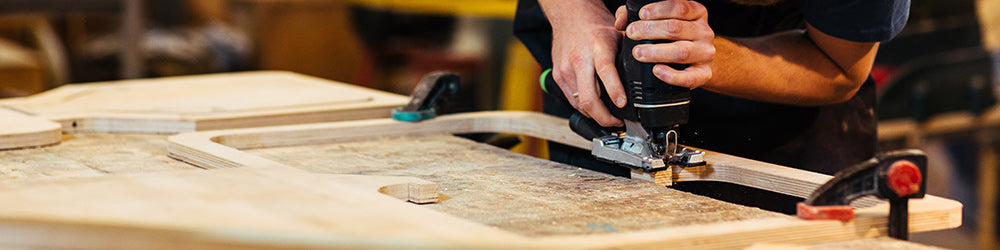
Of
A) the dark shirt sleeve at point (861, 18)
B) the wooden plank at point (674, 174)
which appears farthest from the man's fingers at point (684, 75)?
the dark shirt sleeve at point (861, 18)

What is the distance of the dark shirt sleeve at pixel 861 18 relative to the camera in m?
1.40

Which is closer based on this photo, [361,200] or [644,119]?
[361,200]

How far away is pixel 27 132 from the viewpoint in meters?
1.52

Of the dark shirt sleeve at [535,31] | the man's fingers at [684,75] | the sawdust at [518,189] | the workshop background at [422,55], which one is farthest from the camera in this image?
the workshop background at [422,55]

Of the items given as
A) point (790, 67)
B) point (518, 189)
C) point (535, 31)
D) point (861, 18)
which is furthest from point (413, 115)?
point (861, 18)

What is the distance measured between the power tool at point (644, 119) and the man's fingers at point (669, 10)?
2 centimetres

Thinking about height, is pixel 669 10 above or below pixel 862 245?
above

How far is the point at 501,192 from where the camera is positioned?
122cm

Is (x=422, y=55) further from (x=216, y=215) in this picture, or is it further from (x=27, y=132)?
(x=216, y=215)

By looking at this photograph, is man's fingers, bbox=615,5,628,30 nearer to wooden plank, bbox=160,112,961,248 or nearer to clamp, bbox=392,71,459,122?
wooden plank, bbox=160,112,961,248

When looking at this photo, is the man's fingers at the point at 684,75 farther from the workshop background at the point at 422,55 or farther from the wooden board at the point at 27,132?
the wooden board at the point at 27,132

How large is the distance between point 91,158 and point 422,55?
4.18 metres

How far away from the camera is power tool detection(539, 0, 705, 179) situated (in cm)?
125

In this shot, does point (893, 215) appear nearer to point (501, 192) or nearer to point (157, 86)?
point (501, 192)
